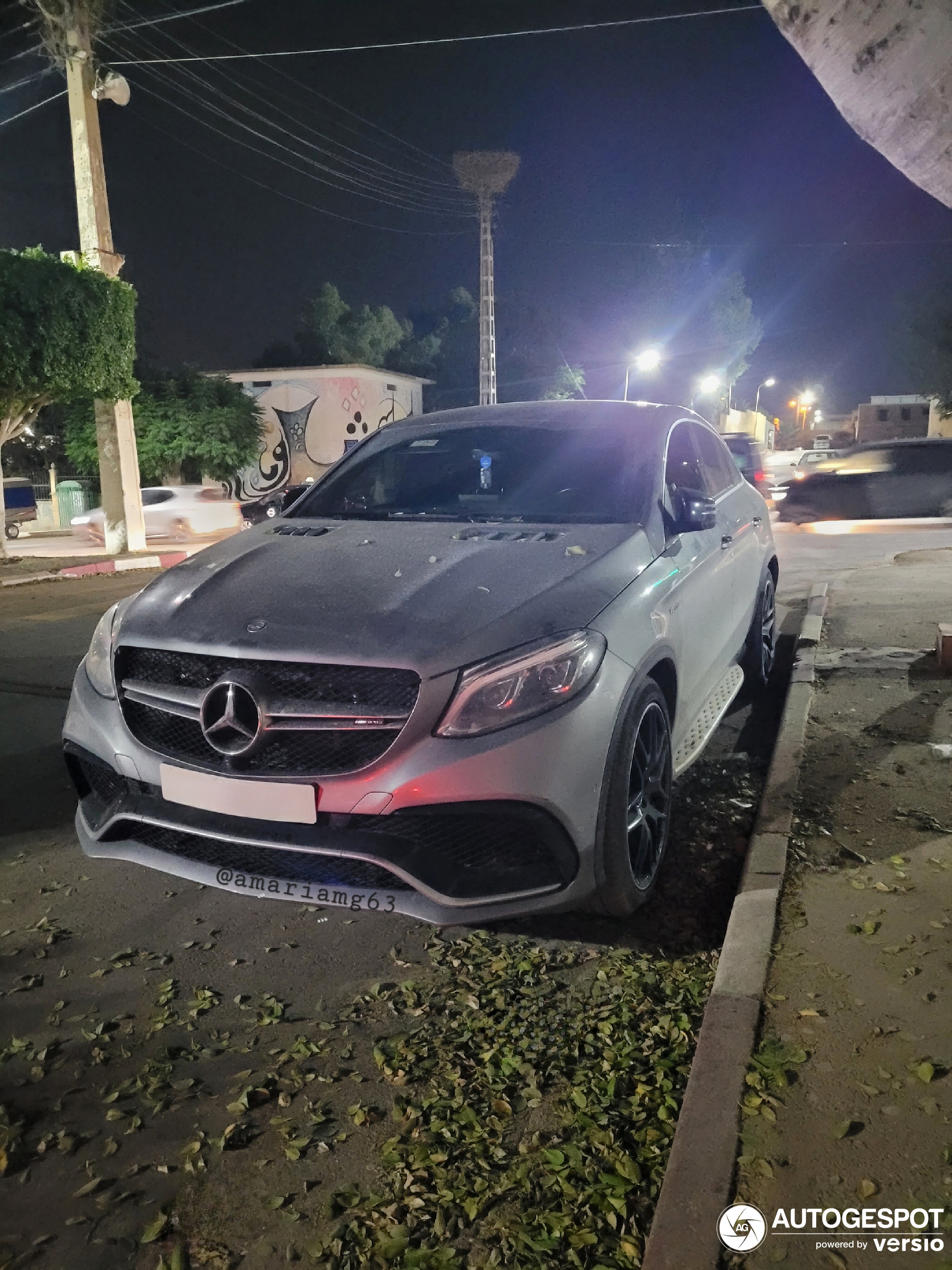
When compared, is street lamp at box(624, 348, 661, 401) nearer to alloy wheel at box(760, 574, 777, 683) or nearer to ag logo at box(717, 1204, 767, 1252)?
alloy wheel at box(760, 574, 777, 683)

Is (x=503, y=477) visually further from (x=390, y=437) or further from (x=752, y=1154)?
(x=752, y=1154)

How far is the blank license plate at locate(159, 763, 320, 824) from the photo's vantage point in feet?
9.16

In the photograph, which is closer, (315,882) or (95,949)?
(315,882)

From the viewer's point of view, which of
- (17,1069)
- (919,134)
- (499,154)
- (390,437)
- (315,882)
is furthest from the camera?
(499,154)

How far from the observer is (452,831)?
275 centimetres

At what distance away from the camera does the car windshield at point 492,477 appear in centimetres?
401

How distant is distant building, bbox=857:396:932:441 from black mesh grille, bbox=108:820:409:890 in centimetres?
8757

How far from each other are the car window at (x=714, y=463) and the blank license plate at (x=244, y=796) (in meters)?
2.91

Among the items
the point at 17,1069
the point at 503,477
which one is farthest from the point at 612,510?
the point at 17,1069

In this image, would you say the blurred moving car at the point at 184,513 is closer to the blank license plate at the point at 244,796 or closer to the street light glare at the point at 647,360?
the blank license plate at the point at 244,796

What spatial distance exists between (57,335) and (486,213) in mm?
23738

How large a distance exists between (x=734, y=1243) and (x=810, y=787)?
2672mm

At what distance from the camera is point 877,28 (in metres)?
2.04

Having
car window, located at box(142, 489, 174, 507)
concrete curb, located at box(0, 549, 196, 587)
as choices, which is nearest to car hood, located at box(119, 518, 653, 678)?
concrete curb, located at box(0, 549, 196, 587)
